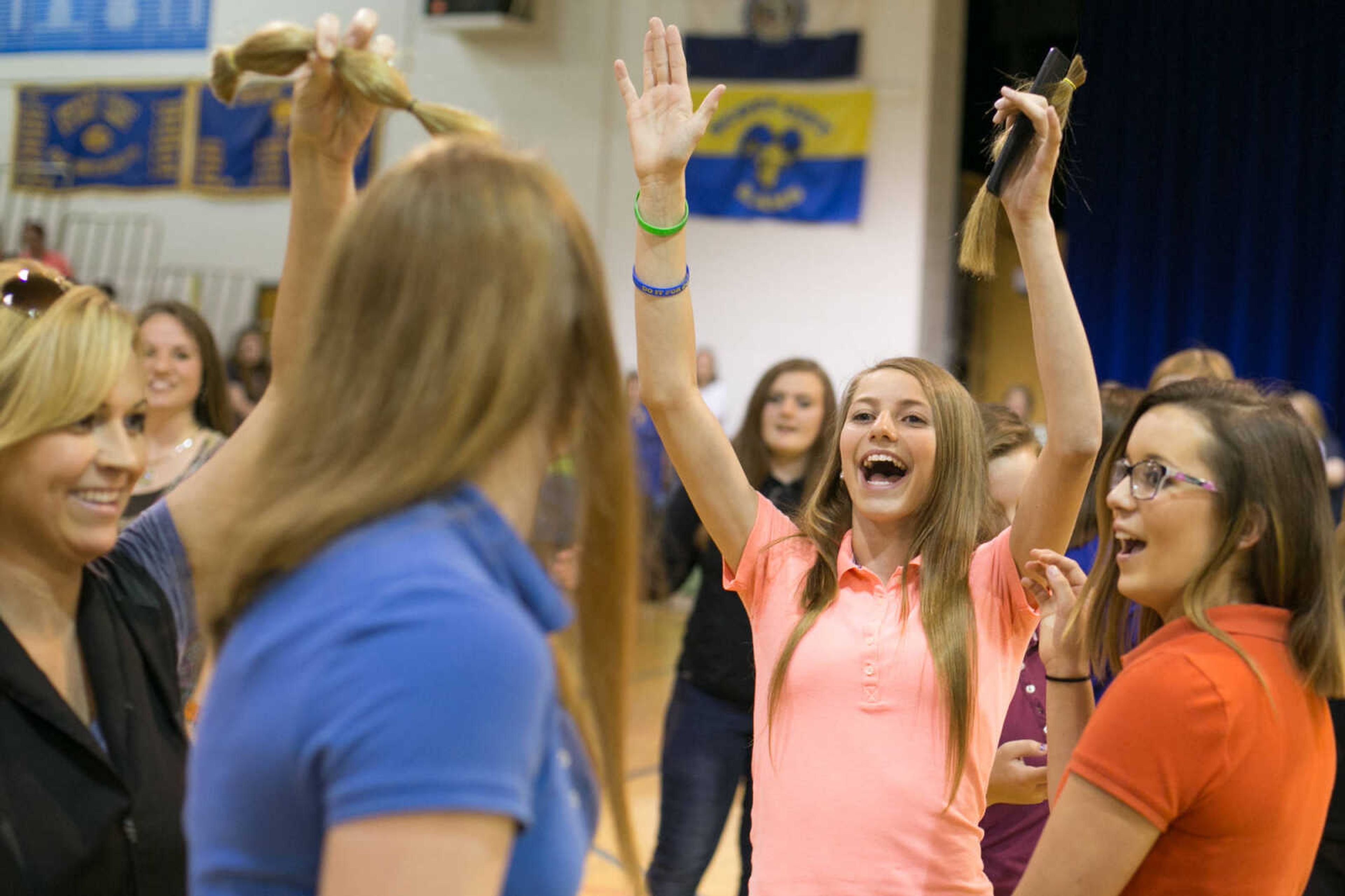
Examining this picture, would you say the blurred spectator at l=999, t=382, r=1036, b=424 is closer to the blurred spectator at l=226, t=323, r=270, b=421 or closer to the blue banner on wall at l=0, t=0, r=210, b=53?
the blurred spectator at l=226, t=323, r=270, b=421

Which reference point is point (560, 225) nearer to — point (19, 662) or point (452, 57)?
point (19, 662)

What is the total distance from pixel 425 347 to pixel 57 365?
2.44ft

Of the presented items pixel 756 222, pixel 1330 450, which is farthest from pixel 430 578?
pixel 756 222

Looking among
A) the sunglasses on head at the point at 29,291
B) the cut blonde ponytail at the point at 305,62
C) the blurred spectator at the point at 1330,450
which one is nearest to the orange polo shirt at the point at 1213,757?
the cut blonde ponytail at the point at 305,62

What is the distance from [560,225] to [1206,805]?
0.95 m

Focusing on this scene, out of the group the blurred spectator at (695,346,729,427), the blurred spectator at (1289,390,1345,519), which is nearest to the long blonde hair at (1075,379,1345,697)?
the blurred spectator at (1289,390,1345,519)

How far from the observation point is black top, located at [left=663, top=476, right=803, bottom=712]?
3250mm

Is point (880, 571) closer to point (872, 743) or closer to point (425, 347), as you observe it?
point (872, 743)

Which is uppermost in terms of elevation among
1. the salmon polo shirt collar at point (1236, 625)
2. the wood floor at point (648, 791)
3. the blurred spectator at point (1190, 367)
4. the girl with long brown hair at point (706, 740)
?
the blurred spectator at point (1190, 367)

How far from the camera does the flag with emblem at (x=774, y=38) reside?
30.9ft

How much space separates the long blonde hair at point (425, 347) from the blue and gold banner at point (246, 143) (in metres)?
10.3

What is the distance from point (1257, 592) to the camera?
1517 millimetres

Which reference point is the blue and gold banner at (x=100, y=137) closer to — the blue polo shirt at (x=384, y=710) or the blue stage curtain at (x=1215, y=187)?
the blue stage curtain at (x=1215, y=187)

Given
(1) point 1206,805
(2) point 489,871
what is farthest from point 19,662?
(1) point 1206,805
